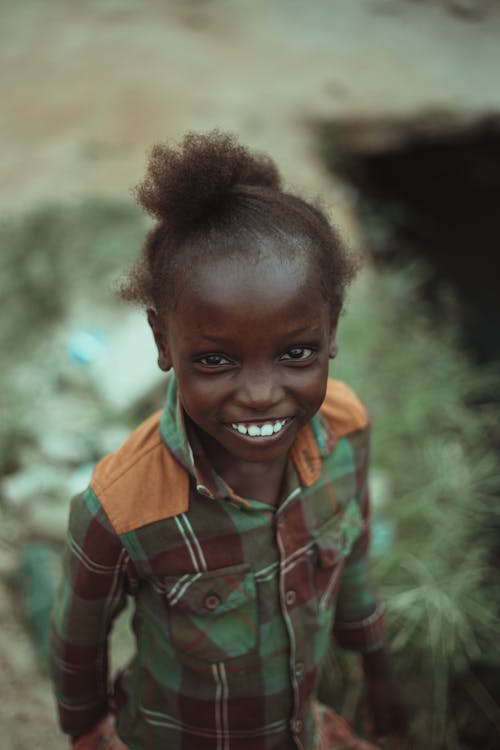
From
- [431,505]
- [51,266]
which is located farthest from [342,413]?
[51,266]

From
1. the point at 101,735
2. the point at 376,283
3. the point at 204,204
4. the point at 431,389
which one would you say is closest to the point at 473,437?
the point at 431,389

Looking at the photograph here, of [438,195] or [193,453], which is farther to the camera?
[438,195]

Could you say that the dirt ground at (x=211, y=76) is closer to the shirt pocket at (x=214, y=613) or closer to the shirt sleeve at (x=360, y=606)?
the shirt sleeve at (x=360, y=606)

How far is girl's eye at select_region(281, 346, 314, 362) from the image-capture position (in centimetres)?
100

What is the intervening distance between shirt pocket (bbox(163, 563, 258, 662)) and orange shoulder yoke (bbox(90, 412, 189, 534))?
122 millimetres

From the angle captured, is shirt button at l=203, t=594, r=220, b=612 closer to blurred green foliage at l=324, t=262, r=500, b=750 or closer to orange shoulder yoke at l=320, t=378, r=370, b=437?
orange shoulder yoke at l=320, t=378, r=370, b=437

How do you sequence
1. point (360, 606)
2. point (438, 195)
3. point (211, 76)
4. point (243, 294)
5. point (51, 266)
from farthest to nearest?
point (438, 195)
point (211, 76)
point (51, 266)
point (360, 606)
point (243, 294)

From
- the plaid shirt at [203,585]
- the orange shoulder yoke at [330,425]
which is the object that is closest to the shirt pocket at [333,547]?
the plaid shirt at [203,585]

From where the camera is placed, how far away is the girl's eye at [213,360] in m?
0.98

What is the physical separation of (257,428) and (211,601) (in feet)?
1.06

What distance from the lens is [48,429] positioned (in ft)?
9.31

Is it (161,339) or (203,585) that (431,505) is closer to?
(203,585)

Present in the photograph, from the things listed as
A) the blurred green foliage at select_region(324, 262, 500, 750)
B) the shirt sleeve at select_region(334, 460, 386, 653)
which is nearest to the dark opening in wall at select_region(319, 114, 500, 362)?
the blurred green foliage at select_region(324, 262, 500, 750)

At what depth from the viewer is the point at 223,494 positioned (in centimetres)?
109
